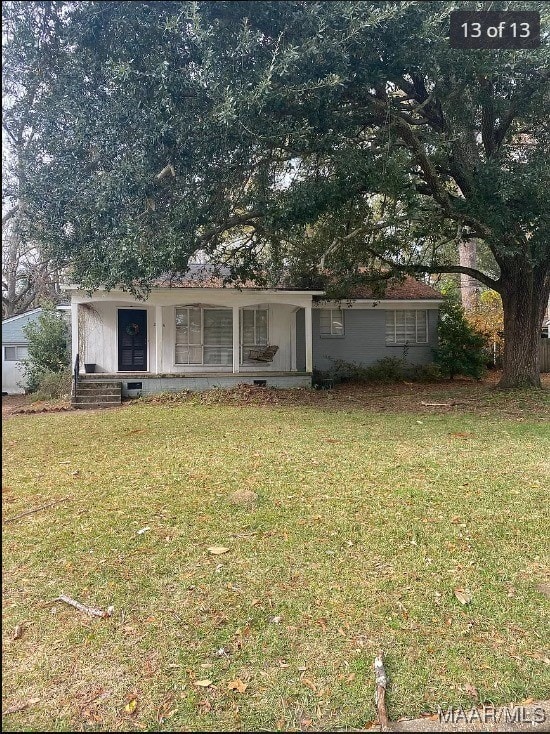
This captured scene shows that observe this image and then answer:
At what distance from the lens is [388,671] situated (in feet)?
7.39

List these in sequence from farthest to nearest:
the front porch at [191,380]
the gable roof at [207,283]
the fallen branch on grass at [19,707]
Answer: the gable roof at [207,283]
the front porch at [191,380]
the fallen branch on grass at [19,707]

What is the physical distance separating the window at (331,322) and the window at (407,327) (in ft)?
5.36

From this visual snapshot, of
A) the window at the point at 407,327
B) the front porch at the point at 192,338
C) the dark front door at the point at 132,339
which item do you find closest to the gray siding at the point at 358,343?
the window at the point at 407,327

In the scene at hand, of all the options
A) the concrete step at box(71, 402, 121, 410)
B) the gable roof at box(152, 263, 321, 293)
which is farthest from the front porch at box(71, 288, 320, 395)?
the concrete step at box(71, 402, 121, 410)

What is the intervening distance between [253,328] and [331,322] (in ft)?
9.47

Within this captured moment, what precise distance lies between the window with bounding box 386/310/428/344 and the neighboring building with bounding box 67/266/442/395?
0.11 ft

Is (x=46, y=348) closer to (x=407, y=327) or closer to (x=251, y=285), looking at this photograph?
(x=251, y=285)

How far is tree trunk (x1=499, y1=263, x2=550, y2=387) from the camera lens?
11.7 m

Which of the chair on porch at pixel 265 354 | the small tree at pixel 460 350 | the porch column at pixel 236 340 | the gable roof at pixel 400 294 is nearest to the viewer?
the porch column at pixel 236 340

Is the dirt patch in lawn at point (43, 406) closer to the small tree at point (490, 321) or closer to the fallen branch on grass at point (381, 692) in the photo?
the fallen branch on grass at point (381, 692)

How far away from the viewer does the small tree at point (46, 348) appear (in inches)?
561

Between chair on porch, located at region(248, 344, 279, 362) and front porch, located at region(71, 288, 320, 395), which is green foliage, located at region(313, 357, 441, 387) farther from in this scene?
chair on porch, located at region(248, 344, 279, 362)

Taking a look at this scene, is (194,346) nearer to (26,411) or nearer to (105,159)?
(26,411)

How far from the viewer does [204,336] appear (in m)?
14.6
